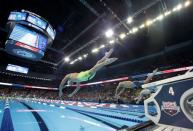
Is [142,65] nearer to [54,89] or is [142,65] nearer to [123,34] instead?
[123,34]

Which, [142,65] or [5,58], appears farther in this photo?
[5,58]

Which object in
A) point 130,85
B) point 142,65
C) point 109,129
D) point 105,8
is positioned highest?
point 105,8

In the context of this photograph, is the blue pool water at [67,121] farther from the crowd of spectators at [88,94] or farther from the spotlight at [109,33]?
the crowd of spectators at [88,94]

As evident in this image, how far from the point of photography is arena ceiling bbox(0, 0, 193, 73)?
7938 mm

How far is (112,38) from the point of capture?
1079 cm

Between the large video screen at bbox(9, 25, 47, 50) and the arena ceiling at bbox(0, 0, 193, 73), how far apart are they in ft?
7.33

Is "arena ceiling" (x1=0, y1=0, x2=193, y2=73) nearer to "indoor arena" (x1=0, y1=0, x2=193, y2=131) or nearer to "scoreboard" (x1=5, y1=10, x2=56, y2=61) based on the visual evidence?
"indoor arena" (x1=0, y1=0, x2=193, y2=131)

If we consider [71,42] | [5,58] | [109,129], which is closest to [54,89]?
[5,58]

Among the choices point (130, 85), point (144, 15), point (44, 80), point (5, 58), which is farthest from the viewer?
point (44, 80)

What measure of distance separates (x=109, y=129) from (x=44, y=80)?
110 ft

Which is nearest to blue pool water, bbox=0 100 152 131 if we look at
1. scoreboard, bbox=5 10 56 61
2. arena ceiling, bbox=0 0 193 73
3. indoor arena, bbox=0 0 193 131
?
indoor arena, bbox=0 0 193 131

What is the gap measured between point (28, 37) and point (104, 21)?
4.54 m

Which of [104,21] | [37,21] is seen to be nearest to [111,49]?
[104,21]

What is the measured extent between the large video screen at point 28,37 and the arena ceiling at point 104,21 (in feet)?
7.33
